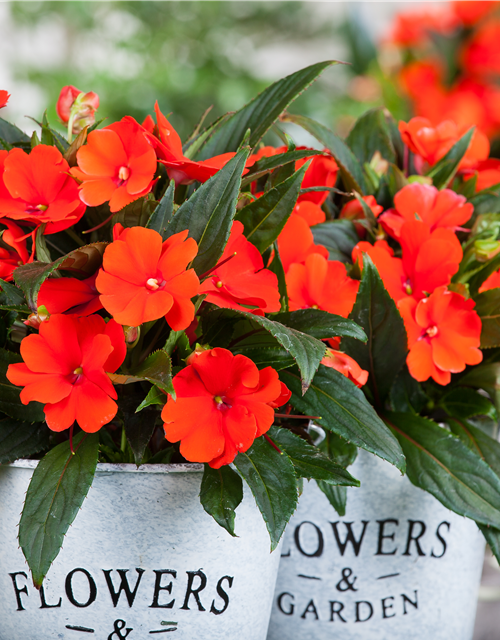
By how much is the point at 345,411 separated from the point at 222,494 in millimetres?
117

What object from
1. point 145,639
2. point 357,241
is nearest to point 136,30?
point 357,241

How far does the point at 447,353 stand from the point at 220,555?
0.87ft

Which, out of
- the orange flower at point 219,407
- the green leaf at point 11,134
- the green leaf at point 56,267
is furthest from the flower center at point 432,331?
the green leaf at point 11,134

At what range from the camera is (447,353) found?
559 mm

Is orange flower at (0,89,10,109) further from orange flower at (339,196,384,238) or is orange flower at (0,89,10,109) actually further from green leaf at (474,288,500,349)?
green leaf at (474,288,500,349)

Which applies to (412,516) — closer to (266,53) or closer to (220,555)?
(220,555)

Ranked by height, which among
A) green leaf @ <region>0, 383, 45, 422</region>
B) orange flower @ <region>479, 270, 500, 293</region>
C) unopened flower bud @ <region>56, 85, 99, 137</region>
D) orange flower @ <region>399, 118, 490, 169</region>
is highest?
orange flower @ <region>399, 118, 490, 169</region>

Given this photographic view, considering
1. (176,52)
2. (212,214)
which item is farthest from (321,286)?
(176,52)

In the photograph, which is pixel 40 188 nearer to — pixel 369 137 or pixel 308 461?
pixel 308 461

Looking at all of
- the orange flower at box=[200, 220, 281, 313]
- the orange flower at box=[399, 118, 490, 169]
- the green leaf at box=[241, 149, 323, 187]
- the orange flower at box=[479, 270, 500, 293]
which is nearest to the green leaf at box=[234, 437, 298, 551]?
the orange flower at box=[200, 220, 281, 313]

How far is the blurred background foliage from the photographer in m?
3.86

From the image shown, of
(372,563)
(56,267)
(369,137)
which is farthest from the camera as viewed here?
(369,137)

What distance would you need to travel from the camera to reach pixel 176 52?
4395 millimetres

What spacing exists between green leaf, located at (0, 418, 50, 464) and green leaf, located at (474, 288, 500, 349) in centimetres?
42
